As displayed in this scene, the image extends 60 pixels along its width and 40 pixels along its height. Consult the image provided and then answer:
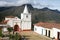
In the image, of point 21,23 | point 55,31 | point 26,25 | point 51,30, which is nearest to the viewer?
point 55,31

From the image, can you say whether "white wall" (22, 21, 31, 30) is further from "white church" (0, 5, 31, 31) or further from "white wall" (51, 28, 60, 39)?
"white wall" (51, 28, 60, 39)

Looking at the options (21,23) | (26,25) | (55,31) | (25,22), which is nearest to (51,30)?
(55,31)

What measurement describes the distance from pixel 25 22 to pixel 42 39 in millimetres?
15679

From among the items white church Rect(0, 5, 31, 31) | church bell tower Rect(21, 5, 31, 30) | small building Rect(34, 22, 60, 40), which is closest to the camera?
small building Rect(34, 22, 60, 40)

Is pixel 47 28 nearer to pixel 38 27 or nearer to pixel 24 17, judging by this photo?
pixel 38 27

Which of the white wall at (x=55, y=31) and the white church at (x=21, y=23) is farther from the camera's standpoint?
the white church at (x=21, y=23)

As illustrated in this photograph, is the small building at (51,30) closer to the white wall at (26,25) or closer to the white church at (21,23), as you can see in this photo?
the white wall at (26,25)

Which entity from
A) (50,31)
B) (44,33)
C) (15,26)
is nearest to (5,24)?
(15,26)

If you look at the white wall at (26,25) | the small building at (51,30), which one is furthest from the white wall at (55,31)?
the white wall at (26,25)

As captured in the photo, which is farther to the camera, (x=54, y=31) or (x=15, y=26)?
(x=15, y=26)

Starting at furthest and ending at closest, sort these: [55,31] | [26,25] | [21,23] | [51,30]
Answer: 1. [26,25]
2. [21,23]
3. [51,30]
4. [55,31]

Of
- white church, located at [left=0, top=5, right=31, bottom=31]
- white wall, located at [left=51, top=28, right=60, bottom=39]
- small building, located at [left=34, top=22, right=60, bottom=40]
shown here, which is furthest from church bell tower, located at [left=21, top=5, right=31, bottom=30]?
white wall, located at [left=51, top=28, right=60, bottom=39]

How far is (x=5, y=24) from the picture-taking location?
41.7m

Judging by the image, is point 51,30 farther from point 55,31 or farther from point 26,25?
point 26,25
